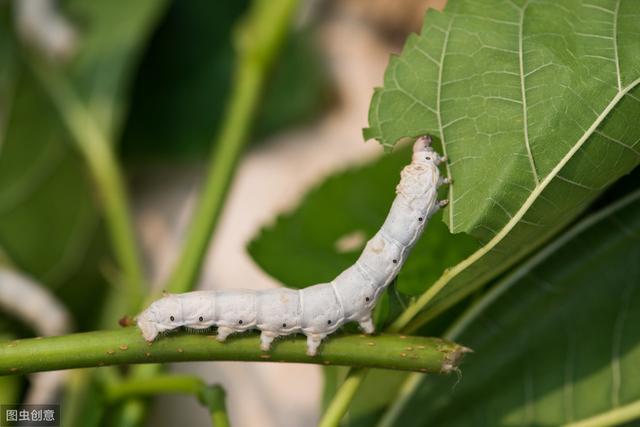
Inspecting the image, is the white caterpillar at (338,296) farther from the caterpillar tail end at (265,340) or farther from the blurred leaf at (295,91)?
the blurred leaf at (295,91)

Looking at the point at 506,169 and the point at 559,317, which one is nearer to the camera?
the point at 506,169

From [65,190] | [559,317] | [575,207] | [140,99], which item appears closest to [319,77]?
[140,99]

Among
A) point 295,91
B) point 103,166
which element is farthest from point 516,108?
point 295,91

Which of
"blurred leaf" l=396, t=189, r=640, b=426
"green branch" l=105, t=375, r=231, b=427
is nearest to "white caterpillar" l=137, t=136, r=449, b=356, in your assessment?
"green branch" l=105, t=375, r=231, b=427

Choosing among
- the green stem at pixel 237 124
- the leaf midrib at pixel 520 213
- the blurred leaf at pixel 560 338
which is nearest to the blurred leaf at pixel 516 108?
the leaf midrib at pixel 520 213

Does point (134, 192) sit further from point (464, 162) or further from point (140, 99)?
point (464, 162)

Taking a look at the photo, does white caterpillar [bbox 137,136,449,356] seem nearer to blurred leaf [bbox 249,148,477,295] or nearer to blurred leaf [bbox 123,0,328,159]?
blurred leaf [bbox 249,148,477,295]

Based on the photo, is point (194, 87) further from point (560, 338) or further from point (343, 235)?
point (560, 338)
